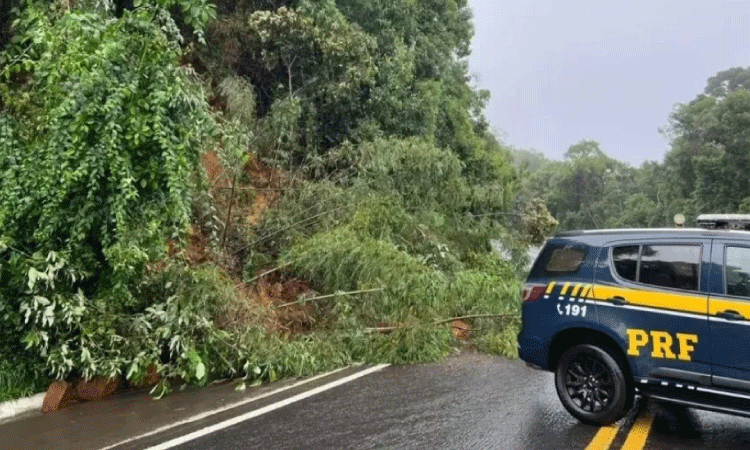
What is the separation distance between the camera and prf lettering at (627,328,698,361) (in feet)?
17.9

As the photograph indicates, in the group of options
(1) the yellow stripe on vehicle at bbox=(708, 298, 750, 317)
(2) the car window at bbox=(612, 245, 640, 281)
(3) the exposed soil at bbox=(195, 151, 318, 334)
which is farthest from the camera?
(3) the exposed soil at bbox=(195, 151, 318, 334)

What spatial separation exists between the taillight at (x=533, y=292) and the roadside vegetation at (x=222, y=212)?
2.69m

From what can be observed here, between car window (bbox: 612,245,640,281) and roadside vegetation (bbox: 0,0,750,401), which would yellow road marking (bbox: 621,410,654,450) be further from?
roadside vegetation (bbox: 0,0,750,401)

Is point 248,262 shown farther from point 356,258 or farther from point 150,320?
point 150,320

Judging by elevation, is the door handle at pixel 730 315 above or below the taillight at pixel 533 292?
below

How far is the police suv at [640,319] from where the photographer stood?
17.5 feet

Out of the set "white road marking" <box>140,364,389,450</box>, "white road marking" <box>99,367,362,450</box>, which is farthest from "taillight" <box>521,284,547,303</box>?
"white road marking" <box>99,367,362,450</box>

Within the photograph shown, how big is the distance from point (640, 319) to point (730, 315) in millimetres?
683

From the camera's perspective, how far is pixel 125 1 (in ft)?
48.0

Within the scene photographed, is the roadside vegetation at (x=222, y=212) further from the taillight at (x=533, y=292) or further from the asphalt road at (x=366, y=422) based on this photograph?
the taillight at (x=533, y=292)

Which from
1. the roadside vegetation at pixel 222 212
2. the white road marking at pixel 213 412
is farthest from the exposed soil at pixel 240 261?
the white road marking at pixel 213 412

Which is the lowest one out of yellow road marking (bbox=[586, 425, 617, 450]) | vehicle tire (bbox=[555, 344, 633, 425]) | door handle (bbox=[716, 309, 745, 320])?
yellow road marking (bbox=[586, 425, 617, 450])

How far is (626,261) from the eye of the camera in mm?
6000

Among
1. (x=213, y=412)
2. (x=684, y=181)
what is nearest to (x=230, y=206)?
(x=213, y=412)
